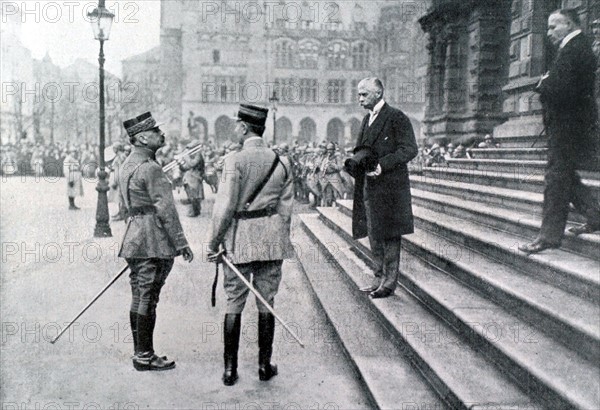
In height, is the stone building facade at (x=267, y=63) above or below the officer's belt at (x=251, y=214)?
above

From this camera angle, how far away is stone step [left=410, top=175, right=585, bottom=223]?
260 inches

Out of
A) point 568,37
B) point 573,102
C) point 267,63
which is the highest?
point 267,63

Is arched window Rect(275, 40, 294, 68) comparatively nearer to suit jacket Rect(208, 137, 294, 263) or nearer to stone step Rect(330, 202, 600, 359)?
stone step Rect(330, 202, 600, 359)

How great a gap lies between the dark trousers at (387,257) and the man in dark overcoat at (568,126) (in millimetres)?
1412

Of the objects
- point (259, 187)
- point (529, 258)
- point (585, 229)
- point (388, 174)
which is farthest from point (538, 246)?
point (259, 187)

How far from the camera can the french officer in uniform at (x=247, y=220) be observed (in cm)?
467

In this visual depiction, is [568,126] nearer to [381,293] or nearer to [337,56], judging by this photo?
[381,293]

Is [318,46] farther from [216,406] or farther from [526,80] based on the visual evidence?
[216,406]

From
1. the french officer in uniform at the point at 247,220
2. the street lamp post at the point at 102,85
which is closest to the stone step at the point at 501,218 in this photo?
the french officer in uniform at the point at 247,220

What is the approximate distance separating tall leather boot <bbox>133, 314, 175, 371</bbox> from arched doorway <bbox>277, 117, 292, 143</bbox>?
60.9 meters

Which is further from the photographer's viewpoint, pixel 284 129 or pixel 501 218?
pixel 284 129

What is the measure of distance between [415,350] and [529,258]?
1.30m

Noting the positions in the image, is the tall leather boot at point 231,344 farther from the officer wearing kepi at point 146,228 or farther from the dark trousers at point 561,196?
the dark trousers at point 561,196

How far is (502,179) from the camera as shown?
27.2 ft
